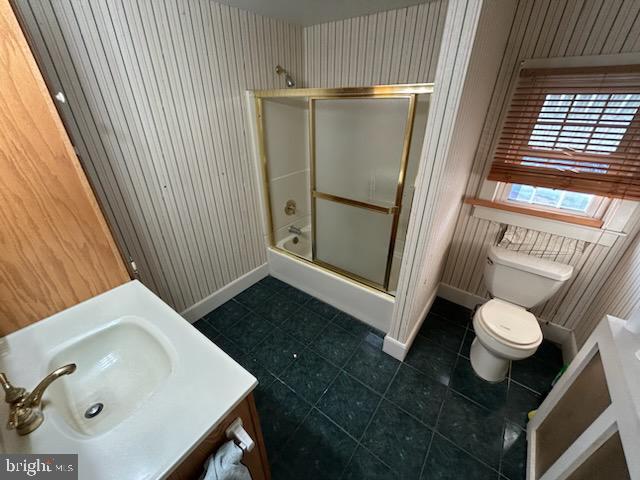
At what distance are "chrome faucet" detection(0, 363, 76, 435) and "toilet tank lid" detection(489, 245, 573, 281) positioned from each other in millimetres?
2182

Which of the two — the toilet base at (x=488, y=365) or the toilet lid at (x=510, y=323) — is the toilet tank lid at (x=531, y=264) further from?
the toilet base at (x=488, y=365)

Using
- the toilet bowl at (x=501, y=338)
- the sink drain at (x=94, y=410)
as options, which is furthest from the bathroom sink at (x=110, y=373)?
the toilet bowl at (x=501, y=338)

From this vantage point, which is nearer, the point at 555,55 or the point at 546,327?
the point at 555,55

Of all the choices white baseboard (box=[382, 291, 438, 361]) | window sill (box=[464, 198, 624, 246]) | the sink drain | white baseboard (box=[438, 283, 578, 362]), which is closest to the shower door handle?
window sill (box=[464, 198, 624, 246])

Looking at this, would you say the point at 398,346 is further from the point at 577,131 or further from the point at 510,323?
the point at 577,131

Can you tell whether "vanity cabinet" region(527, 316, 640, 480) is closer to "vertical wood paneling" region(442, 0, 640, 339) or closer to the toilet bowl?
the toilet bowl

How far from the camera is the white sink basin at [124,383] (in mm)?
601

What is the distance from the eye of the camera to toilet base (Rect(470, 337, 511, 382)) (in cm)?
156

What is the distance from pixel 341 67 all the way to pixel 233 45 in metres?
0.88

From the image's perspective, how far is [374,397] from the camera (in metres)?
1.51

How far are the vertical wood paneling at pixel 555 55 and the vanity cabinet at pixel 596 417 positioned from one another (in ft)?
1.99

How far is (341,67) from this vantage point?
2100 millimetres

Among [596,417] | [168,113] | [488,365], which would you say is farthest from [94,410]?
[488,365]

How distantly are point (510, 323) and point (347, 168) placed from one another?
149 cm
